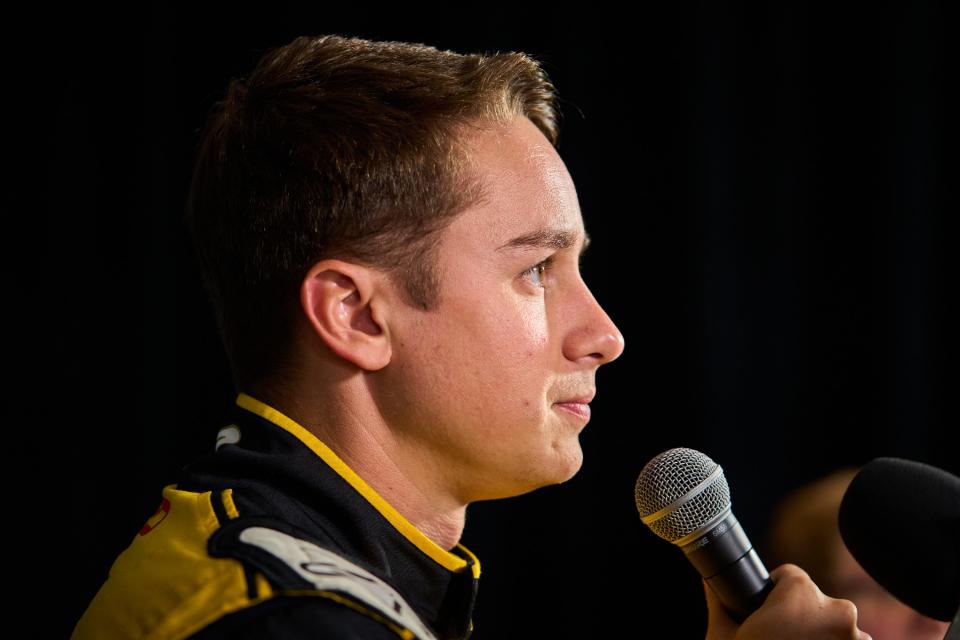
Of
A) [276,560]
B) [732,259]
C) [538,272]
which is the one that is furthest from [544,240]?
[732,259]

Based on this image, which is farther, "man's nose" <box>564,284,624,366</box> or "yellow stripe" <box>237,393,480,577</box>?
"man's nose" <box>564,284,624,366</box>

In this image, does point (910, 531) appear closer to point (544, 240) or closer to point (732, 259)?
point (544, 240)

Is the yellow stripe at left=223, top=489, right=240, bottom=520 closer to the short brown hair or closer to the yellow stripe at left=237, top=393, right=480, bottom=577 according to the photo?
the yellow stripe at left=237, top=393, right=480, bottom=577

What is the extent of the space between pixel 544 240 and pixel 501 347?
5.7 inches

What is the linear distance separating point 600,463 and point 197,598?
79.6 inches

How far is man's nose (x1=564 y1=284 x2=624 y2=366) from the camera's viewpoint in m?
1.29

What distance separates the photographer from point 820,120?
9.64 feet

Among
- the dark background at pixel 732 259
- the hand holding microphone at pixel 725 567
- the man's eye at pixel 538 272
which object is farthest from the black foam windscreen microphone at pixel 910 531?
the dark background at pixel 732 259

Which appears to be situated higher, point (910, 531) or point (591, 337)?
point (591, 337)

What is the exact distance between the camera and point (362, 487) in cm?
118

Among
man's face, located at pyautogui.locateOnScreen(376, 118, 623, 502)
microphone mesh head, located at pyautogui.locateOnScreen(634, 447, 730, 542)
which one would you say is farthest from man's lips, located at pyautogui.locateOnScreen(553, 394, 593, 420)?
microphone mesh head, located at pyautogui.locateOnScreen(634, 447, 730, 542)

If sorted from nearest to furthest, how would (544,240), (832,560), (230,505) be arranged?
(230,505) < (544,240) < (832,560)

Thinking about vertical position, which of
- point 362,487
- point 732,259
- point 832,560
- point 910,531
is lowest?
point 832,560

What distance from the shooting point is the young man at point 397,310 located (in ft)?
3.98
